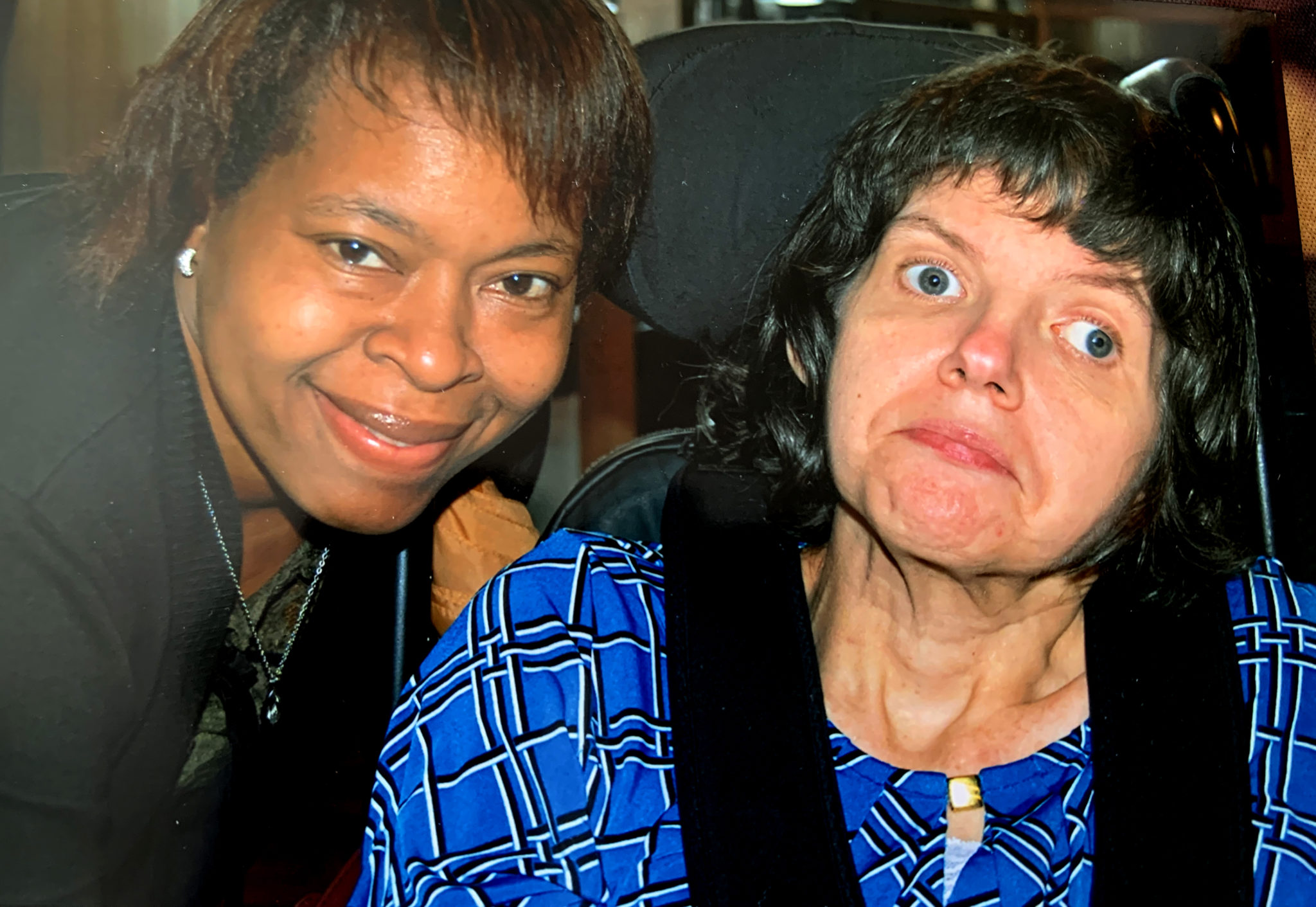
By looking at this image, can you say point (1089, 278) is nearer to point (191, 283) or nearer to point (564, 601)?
point (564, 601)

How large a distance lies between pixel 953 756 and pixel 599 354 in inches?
19.0

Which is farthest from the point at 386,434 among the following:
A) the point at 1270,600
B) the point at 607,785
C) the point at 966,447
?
the point at 1270,600

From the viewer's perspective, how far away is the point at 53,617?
0.81m

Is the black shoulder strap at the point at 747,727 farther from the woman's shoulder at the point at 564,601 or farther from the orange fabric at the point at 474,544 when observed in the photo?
the orange fabric at the point at 474,544

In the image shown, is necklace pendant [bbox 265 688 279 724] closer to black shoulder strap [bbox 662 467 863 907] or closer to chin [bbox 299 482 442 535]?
chin [bbox 299 482 442 535]

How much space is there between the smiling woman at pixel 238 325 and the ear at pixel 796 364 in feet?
0.74

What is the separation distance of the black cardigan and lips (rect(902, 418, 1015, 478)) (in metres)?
0.57

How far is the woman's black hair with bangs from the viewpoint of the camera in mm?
881

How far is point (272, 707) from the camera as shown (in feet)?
3.09

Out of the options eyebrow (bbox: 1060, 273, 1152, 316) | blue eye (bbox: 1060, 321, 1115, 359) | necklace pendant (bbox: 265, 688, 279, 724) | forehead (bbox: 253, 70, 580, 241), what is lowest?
necklace pendant (bbox: 265, 688, 279, 724)

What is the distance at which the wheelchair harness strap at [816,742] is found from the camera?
87cm

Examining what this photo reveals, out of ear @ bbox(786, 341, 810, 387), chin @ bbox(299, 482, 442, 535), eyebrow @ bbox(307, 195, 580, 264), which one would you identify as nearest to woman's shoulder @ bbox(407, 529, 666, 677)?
chin @ bbox(299, 482, 442, 535)

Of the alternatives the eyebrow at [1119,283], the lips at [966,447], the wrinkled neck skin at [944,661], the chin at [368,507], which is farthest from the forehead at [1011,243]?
the chin at [368,507]

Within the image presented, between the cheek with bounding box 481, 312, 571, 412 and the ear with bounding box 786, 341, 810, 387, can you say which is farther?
the ear with bounding box 786, 341, 810, 387
